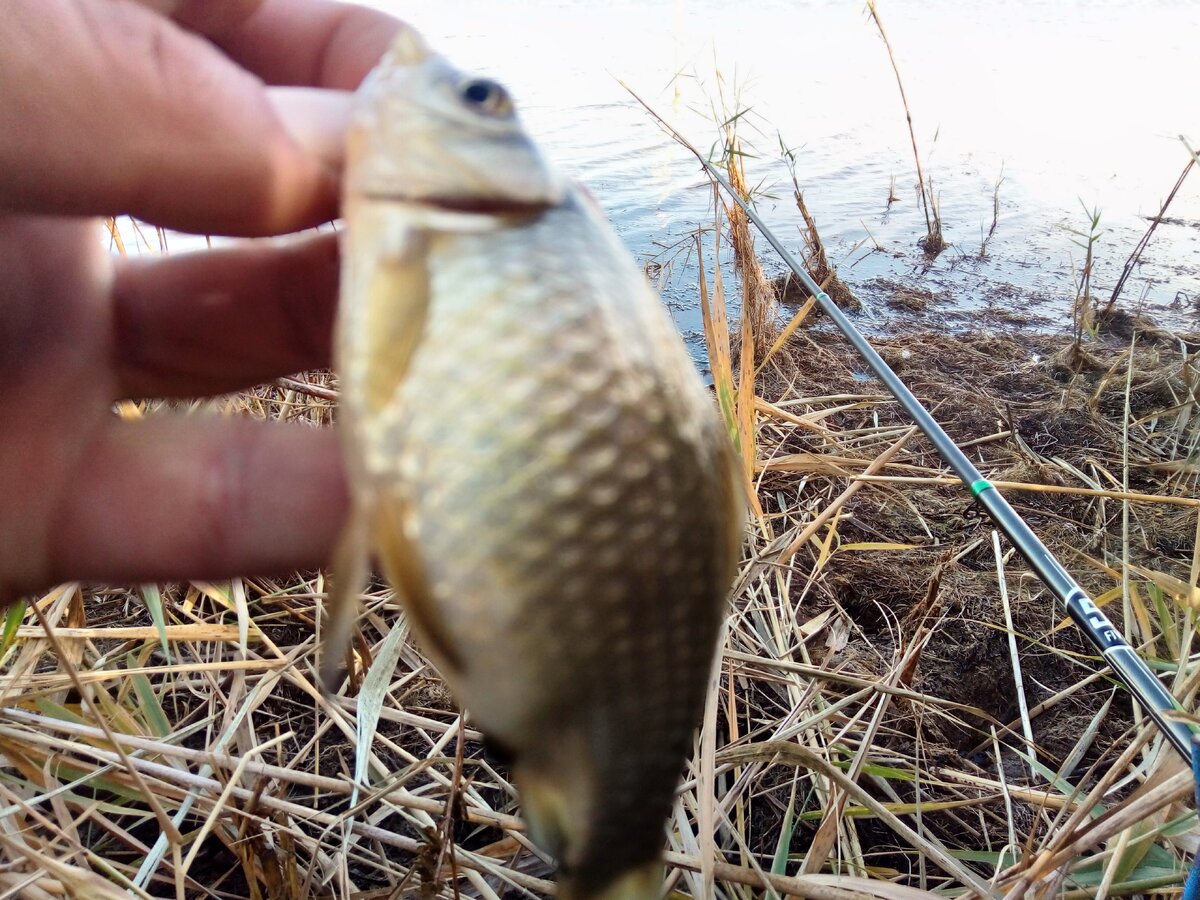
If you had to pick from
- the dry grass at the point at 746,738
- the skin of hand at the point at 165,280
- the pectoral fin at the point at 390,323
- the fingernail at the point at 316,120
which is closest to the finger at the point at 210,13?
the skin of hand at the point at 165,280

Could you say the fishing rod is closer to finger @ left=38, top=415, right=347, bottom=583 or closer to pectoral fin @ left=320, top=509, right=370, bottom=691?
pectoral fin @ left=320, top=509, right=370, bottom=691

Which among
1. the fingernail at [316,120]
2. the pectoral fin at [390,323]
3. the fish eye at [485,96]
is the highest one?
the fish eye at [485,96]

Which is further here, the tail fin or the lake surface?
the lake surface

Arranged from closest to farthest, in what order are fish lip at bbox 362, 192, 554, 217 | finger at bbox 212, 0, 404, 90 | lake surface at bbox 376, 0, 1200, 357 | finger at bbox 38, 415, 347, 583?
fish lip at bbox 362, 192, 554, 217
finger at bbox 38, 415, 347, 583
finger at bbox 212, 0, 404, 90
lake surface at bbox 376, 0, 1200, 357

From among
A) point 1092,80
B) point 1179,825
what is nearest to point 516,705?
point 1179,825

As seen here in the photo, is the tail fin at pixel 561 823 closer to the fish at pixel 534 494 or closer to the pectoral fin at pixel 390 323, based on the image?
the fish at pixel 534 494

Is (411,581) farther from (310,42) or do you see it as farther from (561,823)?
(310,42)

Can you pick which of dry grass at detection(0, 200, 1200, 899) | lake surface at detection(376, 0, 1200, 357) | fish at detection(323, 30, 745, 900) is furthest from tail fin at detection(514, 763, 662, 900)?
lake surface at detection(376, 0, 1200, 357)
